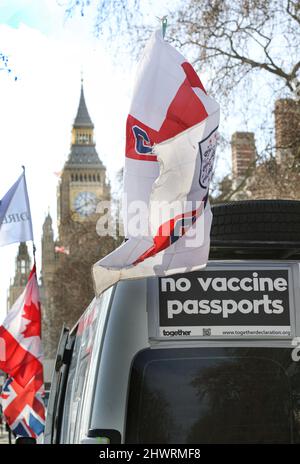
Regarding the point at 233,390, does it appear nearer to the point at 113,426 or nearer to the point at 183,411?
the point at 183,411

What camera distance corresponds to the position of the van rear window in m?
4.46

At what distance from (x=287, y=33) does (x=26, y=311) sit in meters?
5.00

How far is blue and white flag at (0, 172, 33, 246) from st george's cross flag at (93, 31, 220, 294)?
12.4m

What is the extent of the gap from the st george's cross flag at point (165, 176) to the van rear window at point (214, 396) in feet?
1.18

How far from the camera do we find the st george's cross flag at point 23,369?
44.5ft

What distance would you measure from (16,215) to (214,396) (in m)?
13.6

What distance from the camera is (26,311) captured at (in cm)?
1441

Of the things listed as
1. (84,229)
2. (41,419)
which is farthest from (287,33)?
(84,229)

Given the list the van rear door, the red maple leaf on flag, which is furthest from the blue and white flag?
the van rear door

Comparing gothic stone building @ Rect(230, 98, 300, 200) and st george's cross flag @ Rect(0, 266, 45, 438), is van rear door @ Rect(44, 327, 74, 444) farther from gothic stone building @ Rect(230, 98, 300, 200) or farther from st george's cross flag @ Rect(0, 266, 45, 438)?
gothic stone building @ Rect(230, 98, 300, 200)

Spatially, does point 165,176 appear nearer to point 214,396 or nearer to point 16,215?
point 214,396

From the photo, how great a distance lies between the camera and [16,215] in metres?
17.9

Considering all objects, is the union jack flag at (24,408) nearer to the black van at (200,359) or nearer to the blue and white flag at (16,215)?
the blue and white flag at (16,215)

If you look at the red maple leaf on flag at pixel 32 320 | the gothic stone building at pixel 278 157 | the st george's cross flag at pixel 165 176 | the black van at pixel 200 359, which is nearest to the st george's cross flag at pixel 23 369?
the red maple leaf on flag at pixel 32 320
